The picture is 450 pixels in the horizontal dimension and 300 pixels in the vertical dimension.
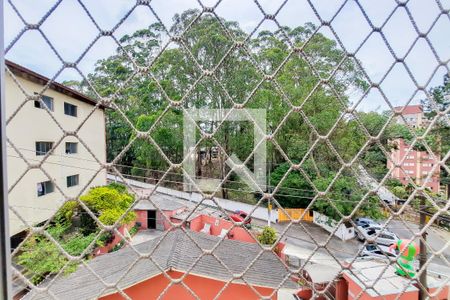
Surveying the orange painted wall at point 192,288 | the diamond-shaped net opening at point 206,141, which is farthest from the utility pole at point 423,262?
the orange painted wall at point 192,288

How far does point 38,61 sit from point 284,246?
222 cm

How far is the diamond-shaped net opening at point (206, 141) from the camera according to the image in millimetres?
448

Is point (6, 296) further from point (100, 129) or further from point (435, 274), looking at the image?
point (435, 274)

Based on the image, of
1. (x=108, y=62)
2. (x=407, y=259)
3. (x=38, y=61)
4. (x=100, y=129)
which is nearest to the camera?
(x=38, y=61)

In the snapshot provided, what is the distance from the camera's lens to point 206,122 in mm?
814

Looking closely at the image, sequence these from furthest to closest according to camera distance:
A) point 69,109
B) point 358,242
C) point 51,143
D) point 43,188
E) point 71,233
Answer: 1. point 71,233
2. point 358,242
3. point 43,188
4. point 69,109
5. point 51,143

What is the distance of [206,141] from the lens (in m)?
0.57

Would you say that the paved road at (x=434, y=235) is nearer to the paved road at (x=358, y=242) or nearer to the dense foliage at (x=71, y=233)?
the paved road at (x=358, y=242)

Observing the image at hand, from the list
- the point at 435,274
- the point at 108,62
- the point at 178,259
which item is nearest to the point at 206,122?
the point at 108,62

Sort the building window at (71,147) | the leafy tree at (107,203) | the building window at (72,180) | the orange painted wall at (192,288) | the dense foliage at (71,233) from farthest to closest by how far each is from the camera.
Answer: the leafy tree at (107,203) < the dense foliage at (71,233) < the orange painted wall at (192,288) < the building window at (72,180) < the building window at (71,147)

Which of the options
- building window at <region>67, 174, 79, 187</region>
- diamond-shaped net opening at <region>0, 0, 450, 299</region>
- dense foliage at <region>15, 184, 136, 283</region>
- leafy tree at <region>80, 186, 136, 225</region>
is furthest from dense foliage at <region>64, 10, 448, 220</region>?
leafy tree at <region>80, 186, 136, 225</region>

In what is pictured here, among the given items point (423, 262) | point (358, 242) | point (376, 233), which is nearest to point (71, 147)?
point (376, 233)

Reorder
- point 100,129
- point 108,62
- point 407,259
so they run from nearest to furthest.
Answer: point 407,259 < point 108,62 < point 100,129

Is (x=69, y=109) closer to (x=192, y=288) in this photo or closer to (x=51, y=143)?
(x=51, y=143)
